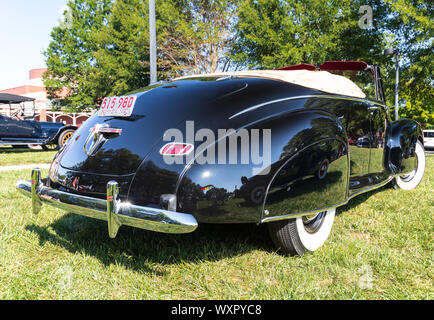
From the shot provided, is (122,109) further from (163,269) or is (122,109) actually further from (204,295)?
(204,295)

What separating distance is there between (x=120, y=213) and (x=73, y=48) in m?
33.6

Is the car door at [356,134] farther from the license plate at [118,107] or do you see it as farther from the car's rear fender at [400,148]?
the license plate at [118,107]

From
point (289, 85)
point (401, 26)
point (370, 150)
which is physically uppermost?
point (401, 26)

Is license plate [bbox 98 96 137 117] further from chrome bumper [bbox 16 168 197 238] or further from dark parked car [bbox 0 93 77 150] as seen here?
dark parked car [bbox 0 93 77 150]

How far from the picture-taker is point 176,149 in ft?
6.05

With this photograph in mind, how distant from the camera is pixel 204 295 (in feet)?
5.69

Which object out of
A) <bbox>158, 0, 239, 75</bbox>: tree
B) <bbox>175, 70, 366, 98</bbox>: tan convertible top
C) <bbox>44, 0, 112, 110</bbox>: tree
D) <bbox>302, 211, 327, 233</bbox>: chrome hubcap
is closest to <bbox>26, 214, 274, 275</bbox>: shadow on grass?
<bbox>302, 211, 327, 233</bbox>: chrome hubcap

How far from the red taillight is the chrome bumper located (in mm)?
328

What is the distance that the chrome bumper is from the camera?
1.59 metres

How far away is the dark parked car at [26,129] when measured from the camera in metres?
9.98

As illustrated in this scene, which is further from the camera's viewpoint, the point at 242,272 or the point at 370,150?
the point at 370,150

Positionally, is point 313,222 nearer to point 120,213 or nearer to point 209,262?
point 209,262
